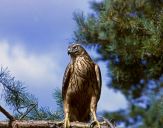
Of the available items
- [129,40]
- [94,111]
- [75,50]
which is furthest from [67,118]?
[129,40]

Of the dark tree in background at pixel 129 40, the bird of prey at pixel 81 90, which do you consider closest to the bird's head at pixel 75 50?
the bird of prey at pixel 81 90

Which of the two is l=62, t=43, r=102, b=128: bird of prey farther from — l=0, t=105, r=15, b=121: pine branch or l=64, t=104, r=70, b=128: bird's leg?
l=0, t=105, r=15, b=121: pine branch

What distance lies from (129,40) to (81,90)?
173 cm

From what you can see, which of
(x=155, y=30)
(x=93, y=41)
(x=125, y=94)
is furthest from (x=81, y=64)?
(x=93, y=41)

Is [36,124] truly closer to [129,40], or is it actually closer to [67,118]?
[67,118]

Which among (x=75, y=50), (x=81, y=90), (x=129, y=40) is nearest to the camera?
(x=81, y=90)

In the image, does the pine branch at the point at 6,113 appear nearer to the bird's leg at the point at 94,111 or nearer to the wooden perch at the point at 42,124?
the wooden perch at the point at 42,124

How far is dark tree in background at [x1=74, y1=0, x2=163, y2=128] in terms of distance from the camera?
3.29m

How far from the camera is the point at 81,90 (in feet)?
5.90

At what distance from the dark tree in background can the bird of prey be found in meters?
1.29

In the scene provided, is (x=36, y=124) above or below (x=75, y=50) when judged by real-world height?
below

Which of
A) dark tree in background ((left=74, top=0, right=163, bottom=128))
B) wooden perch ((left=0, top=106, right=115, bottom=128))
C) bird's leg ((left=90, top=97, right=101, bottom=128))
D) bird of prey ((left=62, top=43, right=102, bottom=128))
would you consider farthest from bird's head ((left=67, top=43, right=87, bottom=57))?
dark tree in background ((left=74, top=0, right=163, bottom=128))

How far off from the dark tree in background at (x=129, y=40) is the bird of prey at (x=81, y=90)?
1.29 m

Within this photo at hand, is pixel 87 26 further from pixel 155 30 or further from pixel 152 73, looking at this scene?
pixel 155 30
